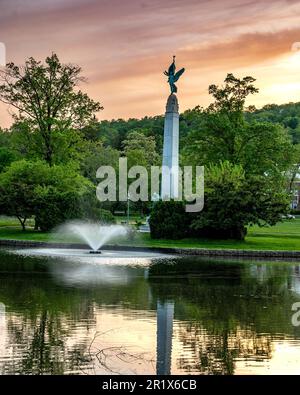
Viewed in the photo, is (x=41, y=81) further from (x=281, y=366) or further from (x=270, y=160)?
(x=281, y=366)

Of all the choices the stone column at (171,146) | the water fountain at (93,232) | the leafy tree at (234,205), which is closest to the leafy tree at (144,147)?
the water fountain at (93,232)

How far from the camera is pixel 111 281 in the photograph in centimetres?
2048

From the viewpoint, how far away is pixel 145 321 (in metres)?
14.0

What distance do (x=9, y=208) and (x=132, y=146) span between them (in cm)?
4860

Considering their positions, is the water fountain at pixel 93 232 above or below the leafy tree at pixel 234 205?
below

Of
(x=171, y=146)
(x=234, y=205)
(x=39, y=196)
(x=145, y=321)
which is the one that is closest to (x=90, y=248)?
(x=234, y=205)

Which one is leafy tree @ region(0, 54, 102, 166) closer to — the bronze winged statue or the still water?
the bronze winged statue

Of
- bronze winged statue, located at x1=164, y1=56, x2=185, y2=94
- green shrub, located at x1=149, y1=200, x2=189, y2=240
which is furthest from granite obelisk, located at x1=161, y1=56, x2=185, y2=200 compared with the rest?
green shrub, located at x1=149, y1=200, x2=189, y2=240

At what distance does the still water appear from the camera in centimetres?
1040

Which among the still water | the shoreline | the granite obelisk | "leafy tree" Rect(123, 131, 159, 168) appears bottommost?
the shoreline

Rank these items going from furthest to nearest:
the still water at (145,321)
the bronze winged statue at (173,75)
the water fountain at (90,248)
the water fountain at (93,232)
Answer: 1. the bronze winged statue at (173,75)
2. the water fountain at (93,232)
3. the water fountain at (90,248)
4. the still water at (145,321)

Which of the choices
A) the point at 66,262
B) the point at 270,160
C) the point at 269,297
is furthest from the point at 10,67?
the point at 269,297

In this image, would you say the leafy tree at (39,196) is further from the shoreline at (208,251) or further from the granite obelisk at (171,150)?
the shoreline at (208,251)

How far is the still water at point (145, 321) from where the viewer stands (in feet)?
34.1
